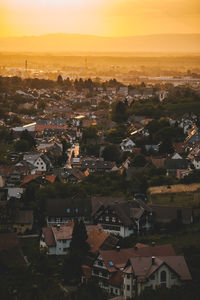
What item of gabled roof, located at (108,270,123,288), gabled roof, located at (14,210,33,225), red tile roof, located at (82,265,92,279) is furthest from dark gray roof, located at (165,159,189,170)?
gabled roof, located at (108,270,123,288)

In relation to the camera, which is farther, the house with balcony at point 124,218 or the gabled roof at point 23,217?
the gabled roof at point 23,217

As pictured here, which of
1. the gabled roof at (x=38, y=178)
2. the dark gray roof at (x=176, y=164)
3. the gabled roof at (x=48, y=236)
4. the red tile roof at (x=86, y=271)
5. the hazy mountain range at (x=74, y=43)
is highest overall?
the hazy mountain range at (x=74, y=43)

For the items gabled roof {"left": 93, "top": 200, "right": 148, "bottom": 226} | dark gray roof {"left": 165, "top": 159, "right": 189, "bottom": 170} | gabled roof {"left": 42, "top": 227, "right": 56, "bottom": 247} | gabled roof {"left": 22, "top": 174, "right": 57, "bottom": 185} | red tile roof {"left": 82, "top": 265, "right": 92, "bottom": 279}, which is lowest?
red tile roof {"left": 82, "top": 265, "right": 92, "bottom": 279}

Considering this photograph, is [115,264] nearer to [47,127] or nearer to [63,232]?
[63,232]

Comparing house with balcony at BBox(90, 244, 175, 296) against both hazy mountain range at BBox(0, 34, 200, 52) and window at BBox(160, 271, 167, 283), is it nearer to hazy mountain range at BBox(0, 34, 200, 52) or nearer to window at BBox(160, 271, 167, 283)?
window at BBox(160, 271, 167, 283)

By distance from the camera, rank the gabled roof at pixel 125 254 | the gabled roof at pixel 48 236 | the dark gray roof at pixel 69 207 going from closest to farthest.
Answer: the gabled roof at pixel 125 254
the gabled roof at pixel 48 236
the dark gray roof at pixel 69 207

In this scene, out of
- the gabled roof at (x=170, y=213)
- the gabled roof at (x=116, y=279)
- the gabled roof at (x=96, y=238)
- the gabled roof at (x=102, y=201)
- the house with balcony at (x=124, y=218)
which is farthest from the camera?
the gabled roof at (x=102, y=201)

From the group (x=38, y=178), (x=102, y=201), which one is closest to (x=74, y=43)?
(x=38, y=178)

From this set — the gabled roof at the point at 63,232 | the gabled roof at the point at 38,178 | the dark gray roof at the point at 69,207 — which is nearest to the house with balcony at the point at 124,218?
the dark gray roof at the point at 69,207

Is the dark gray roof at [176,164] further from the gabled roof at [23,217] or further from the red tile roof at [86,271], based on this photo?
the red tile roof at [86,271]

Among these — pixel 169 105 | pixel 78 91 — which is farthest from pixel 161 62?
pixel 169 105

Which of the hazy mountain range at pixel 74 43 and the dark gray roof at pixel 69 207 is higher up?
the hazy mountain range at pixel 74 43

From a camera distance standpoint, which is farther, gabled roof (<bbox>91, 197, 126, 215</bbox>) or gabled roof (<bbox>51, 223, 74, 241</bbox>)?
gabled roof (<bbox>91, 197, 126, 215</bbox>)
